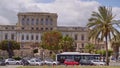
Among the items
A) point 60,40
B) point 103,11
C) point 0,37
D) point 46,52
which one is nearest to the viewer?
point 103,11

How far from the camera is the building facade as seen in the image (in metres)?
187

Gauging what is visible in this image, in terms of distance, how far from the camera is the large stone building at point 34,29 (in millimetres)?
187125

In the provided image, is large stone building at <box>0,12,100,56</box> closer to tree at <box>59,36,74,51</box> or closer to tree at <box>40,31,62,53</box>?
tree at <box>40,31,62,53</box>

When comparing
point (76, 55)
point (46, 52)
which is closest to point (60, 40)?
point (46, 52)

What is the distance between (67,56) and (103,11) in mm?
25642

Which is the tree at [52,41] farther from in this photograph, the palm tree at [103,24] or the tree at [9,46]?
the palm tree at [103,24]

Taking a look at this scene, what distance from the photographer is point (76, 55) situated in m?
91.8

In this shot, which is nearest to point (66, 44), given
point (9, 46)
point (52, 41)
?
point (52, 41)

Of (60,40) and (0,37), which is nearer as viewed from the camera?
(60,40)

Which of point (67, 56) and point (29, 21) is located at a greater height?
point (29, 21)

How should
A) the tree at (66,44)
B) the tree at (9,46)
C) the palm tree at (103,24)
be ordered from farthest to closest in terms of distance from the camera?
the tree at (9,46) < the tree at (66,44) < the palm tree at (103,24)

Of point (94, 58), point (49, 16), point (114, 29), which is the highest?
point (49, 16)

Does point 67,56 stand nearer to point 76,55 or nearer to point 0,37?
point 76,55

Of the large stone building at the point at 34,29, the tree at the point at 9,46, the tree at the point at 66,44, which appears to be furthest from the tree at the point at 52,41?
the large stone building at the point at 34,29
